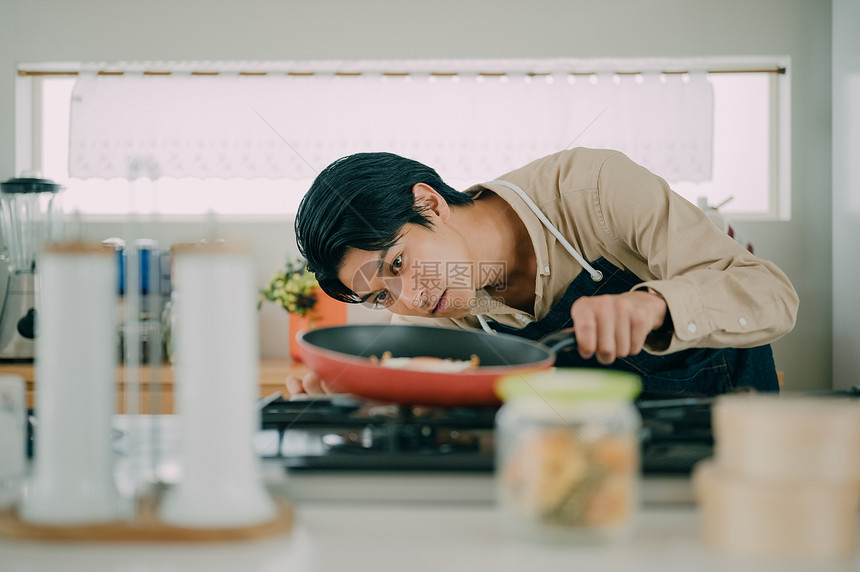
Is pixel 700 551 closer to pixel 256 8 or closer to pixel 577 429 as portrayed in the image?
pixel 577 429

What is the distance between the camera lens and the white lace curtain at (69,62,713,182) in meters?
2.07

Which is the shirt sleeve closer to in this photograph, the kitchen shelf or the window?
the kitchen shelf

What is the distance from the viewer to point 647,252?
3.16 feet

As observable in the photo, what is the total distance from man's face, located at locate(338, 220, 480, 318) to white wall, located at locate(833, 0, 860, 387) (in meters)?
1.43

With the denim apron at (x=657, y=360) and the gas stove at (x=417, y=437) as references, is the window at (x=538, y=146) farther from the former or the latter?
the gas stove at (x=417, y=437)

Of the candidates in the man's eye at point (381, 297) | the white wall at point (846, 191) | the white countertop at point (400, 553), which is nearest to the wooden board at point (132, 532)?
the white countertop at point (400, 553)

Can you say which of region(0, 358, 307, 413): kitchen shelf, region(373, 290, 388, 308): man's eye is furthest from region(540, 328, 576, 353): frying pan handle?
region(0, 358, 307, 413): kitchen shelf

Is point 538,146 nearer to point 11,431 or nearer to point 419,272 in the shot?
point 419,272

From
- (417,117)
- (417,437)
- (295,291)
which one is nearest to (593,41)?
(417,117)

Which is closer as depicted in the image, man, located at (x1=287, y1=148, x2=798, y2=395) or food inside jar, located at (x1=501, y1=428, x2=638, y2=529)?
food inside jar, located at (x1=501, y1=428, x2=638, y2=529)

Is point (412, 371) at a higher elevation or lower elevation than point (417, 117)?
lower

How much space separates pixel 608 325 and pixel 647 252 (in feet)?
1.18

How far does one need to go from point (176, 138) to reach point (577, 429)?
1.97 m

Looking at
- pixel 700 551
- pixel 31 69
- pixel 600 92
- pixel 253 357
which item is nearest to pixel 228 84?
pixel 31 69
